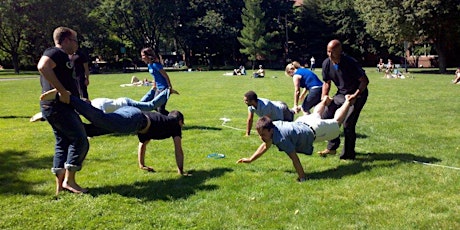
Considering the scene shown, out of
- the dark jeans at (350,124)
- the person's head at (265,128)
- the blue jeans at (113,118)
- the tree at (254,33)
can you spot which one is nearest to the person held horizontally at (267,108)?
the dark jeans at (350,124)

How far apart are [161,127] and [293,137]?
1984mm

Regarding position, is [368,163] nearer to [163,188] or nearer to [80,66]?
[163,188]

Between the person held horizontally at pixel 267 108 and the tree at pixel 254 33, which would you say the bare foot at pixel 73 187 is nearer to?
the person held horizontally at pixel 267 108

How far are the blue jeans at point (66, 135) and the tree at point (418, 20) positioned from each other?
3537cm

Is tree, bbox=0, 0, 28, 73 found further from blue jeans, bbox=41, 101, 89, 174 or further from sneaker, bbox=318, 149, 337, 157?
sneaker, bbox=318, 149, 337, 157

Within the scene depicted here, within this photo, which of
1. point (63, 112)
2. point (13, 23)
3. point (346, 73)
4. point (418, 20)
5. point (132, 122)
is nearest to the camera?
point (63, 112)

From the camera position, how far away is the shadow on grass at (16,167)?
5.94 metres

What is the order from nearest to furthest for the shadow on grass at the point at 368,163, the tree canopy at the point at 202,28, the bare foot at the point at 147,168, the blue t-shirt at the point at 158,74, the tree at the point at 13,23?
the shadow on grass at the point at 368,163 → the bare foot at the point at 147,168 → the blue t-shirt at the point at 158,74 → the tree at the point at 13,23 → the tree canopy at the point at 202,28

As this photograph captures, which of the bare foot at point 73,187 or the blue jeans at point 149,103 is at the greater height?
the blue jeans at point 149,103

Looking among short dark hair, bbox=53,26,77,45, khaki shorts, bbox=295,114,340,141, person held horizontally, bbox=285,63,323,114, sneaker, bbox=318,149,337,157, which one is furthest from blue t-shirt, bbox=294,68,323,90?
short dark hair, bbox=53,26,77,45

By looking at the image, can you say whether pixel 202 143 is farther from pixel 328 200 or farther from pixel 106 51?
pixel 106 51

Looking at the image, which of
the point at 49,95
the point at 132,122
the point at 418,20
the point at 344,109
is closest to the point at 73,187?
the point at 132,122

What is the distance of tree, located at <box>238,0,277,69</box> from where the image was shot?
56.7 metres

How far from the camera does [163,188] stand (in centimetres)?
589
